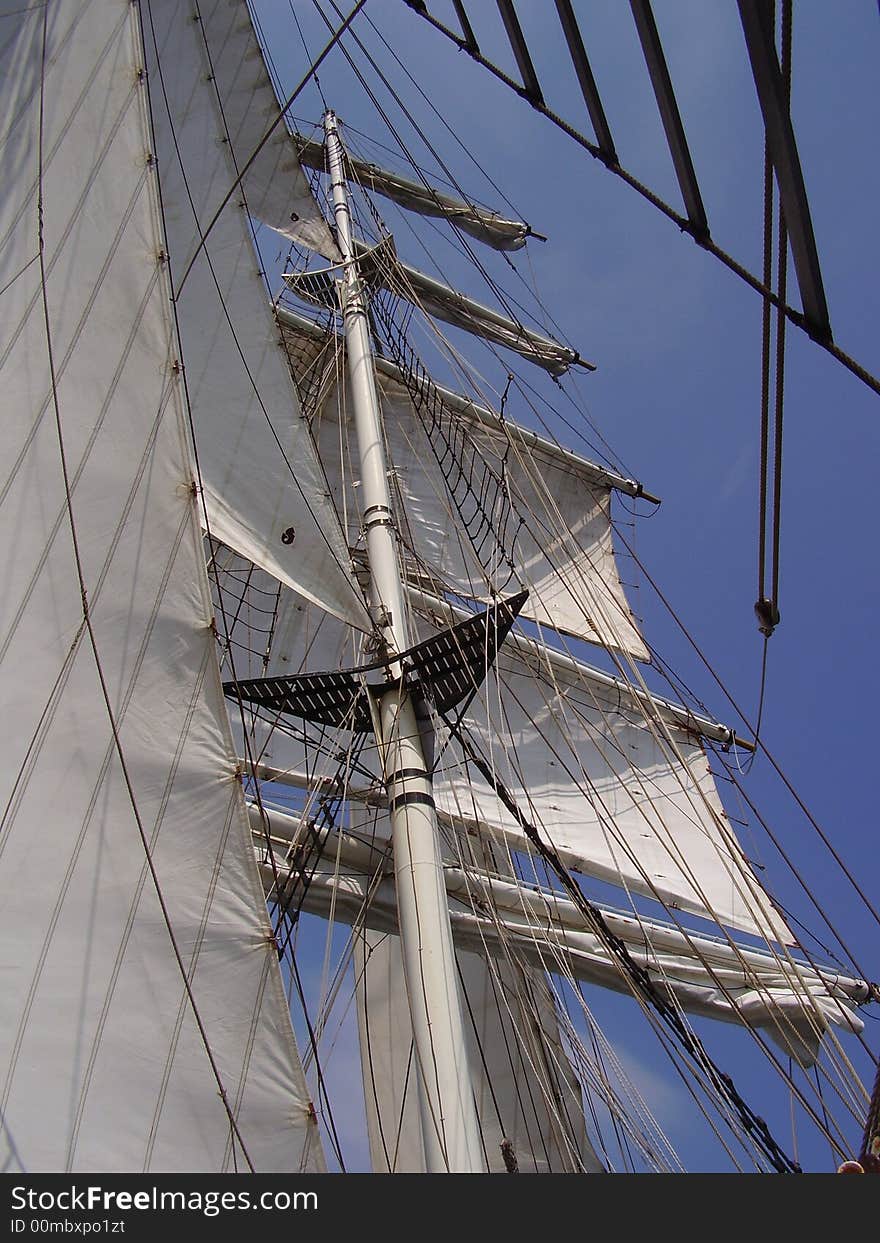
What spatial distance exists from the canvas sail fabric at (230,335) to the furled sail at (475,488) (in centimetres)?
381

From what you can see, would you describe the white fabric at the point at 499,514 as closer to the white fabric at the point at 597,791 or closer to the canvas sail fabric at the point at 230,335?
the white fabric at the point at 597,791

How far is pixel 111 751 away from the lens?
409 centimetres

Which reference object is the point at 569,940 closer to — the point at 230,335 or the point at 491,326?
the point at 230,335

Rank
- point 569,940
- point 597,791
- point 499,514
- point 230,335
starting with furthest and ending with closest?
point 499,514 < point 597,791 < point 569,940 < point 230,335

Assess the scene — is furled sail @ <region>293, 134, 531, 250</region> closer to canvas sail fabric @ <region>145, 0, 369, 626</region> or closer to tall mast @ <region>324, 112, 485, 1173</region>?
canvas sail fabric @ <region>145, 0, 369, 626</region>

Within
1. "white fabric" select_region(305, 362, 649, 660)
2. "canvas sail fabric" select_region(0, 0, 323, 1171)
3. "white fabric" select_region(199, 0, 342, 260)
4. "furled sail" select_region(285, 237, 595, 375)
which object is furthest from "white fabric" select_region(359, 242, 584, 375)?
"canvas sail fabric" select_region(0, 0, 323, 1171)

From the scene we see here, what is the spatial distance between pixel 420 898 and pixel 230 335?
4016 millimetres

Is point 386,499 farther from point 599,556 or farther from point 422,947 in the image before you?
point 599,556

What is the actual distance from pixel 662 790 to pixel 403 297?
20.9 ft

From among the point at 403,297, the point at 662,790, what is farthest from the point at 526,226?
the point at 662,790

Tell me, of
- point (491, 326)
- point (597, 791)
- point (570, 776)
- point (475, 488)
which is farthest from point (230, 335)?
point (491, 326)

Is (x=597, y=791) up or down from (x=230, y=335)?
down

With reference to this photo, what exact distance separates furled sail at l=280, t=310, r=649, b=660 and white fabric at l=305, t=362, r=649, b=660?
0.05 ft
